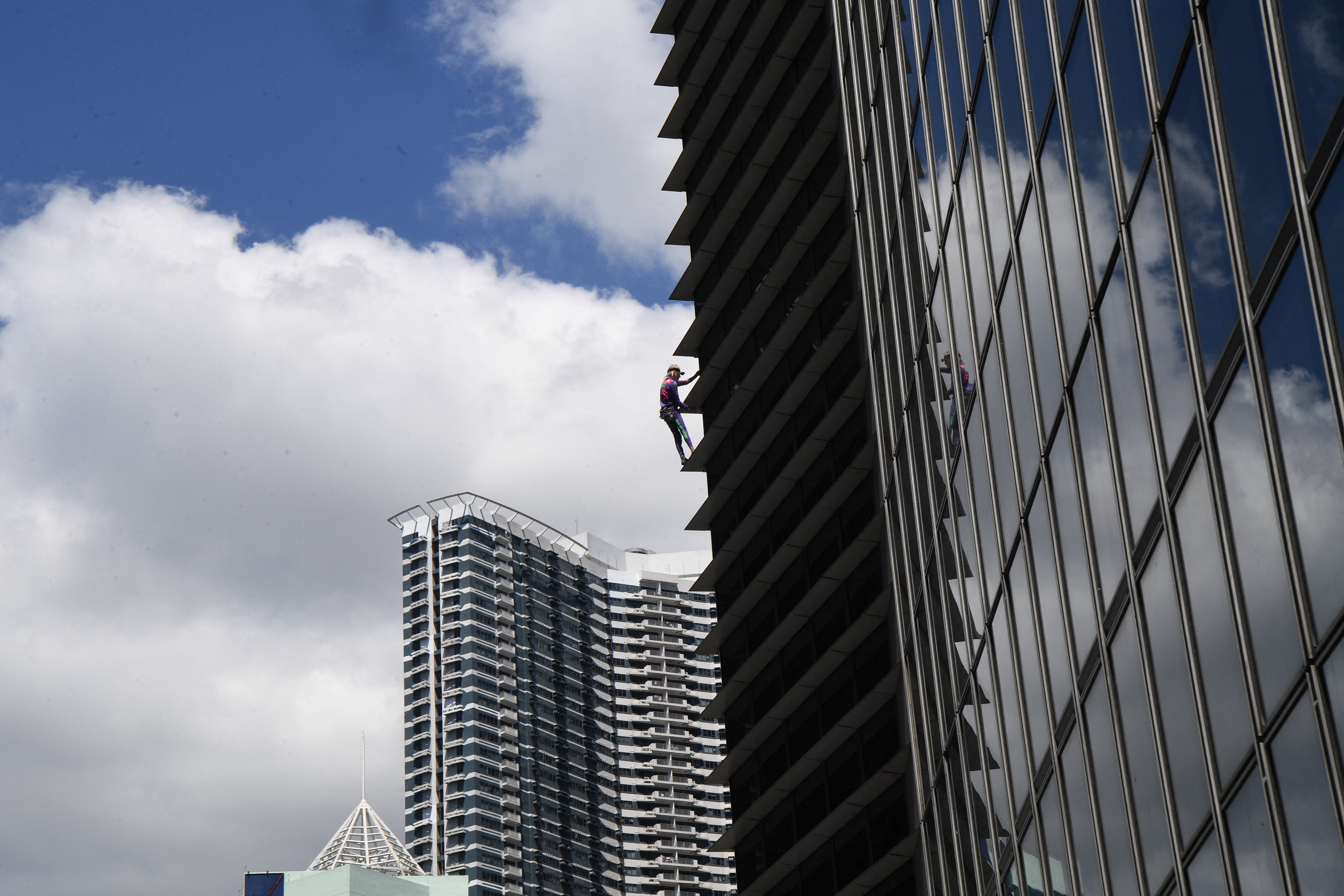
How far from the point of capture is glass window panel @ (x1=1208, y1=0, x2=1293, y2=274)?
13.1m

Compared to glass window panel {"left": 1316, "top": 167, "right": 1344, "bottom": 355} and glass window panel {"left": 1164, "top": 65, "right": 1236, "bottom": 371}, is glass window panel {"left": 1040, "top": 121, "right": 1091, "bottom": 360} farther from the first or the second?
glass window panel {"left": 1316, "top": 167, "right": 1344, "bottom": 355}

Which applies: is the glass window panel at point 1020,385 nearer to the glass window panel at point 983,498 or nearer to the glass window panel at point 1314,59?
the glass window panel at point 983,498

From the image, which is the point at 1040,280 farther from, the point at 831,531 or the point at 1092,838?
the point at 831,531

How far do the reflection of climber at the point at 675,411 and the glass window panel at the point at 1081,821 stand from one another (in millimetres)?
37319

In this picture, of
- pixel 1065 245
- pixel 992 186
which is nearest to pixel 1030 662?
pixel 1065 245

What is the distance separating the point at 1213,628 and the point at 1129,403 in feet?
10.1

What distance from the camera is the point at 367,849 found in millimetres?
167000

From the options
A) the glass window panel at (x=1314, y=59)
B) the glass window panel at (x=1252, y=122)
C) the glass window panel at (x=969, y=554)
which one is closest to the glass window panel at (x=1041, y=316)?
the glass window panel at (x=969, y=554)

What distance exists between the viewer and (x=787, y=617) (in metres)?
52.6

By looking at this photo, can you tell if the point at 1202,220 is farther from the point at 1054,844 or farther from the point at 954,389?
the point at 954,389

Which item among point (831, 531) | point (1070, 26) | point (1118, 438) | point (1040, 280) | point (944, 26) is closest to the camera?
point (1118, 438)

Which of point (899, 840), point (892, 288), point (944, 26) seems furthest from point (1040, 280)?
point (899, 840)

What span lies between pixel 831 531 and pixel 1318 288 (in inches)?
1531

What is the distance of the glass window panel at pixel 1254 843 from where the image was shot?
1402 centimetres
